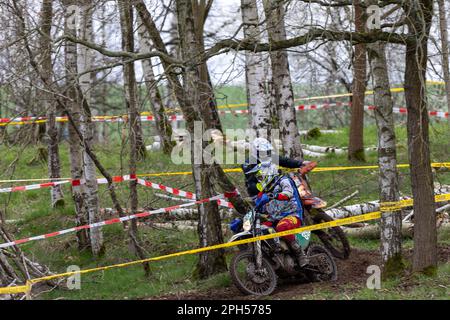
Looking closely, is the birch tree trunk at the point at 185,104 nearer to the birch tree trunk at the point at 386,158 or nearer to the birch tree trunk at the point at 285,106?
the birch tree trunk at the point at 285,106

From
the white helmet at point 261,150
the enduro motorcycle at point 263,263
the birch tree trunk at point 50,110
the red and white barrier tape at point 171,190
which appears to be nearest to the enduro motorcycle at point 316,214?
the white helmet at point 261,150

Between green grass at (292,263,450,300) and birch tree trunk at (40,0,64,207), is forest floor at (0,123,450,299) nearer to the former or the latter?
green grass at (292,263,450,300)

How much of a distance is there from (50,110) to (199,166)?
3.48m

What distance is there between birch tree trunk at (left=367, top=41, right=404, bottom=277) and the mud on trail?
0.55 m

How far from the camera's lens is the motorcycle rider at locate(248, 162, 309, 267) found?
10.1 metres

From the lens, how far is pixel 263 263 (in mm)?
9875

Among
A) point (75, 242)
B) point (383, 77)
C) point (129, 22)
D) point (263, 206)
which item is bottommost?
point (75, 242)

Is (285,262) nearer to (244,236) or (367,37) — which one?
(244,236)

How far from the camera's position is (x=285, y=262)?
400 inches

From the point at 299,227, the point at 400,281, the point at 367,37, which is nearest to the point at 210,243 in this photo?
the point at 299,227

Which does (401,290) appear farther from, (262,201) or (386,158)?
(262,201)

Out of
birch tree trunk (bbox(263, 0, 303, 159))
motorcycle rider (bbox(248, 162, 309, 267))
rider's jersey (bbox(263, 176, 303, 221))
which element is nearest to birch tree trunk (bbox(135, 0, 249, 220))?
motorcycle rider (bbox(248, 162, 309, 267))
